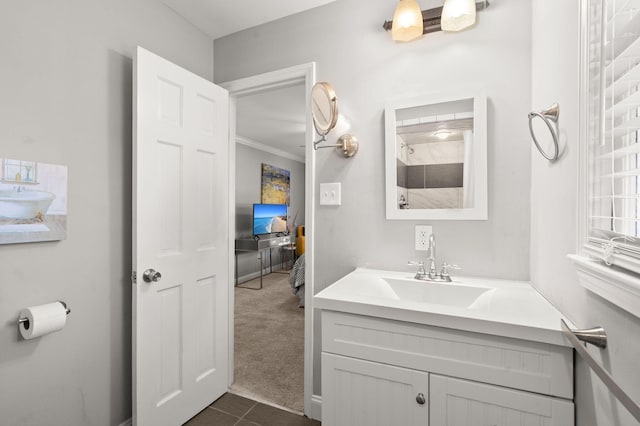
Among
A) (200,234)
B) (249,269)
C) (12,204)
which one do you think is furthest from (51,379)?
(249,269)

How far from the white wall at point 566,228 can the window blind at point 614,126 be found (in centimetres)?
13

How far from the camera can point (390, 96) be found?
1.68 metres

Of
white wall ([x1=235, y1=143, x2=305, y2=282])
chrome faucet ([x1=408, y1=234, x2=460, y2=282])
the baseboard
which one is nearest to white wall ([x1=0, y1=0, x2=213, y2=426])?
the baseboard

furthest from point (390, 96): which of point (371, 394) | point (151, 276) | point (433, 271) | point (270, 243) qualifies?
point (270, 243)

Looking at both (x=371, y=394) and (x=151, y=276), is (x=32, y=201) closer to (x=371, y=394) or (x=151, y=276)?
(x=151, y=276)

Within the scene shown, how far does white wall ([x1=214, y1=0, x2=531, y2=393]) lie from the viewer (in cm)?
145

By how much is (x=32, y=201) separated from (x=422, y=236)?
174 cm

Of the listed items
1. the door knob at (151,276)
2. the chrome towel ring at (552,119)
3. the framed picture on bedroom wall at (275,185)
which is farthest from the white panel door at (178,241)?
the framed picture on bedroom wall at (275,185)

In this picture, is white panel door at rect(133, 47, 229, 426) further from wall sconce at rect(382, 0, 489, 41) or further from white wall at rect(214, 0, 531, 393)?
wall sconce at rect(382, 0, 489, 41)

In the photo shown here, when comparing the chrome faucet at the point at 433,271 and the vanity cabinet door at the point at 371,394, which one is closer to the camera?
the vanity cabinet door at the point at 371,394

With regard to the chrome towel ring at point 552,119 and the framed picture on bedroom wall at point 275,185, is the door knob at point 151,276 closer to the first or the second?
the chrome towel ring at point 552,119

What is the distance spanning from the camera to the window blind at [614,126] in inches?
24.9

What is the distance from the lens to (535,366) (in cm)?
92

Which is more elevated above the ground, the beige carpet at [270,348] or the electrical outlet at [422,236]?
the electrical outlet at [422,236]
